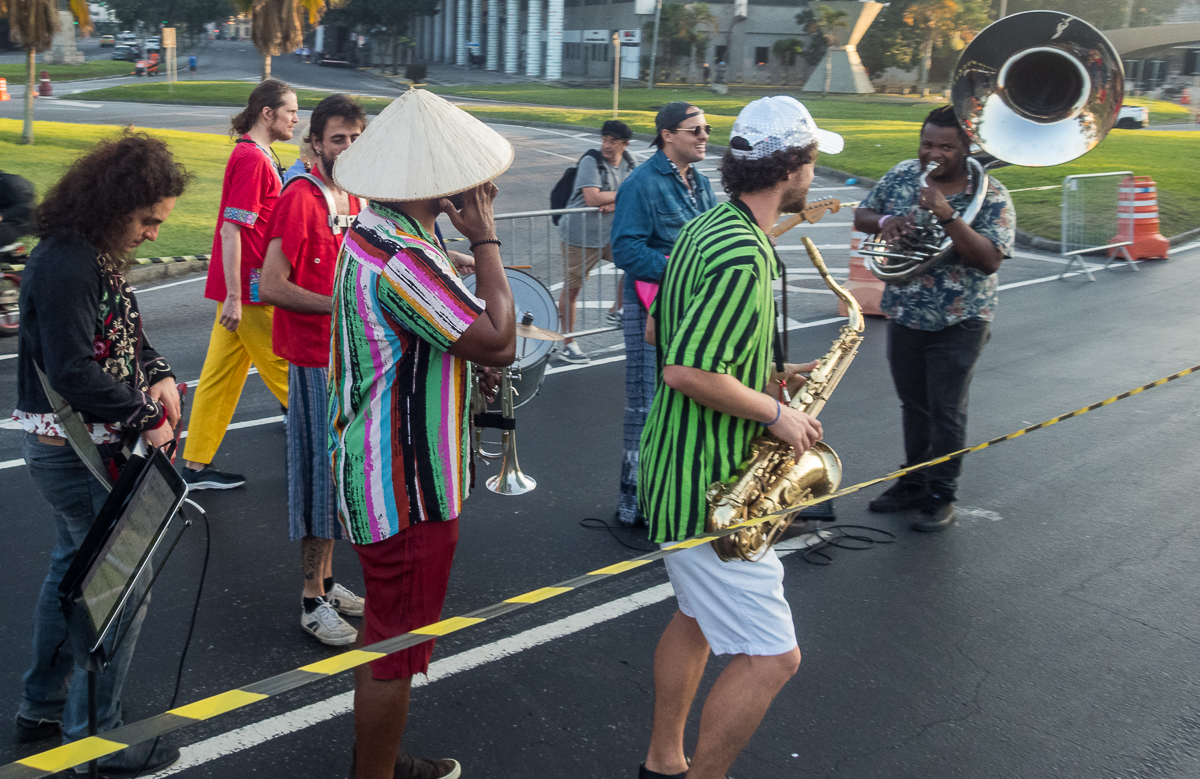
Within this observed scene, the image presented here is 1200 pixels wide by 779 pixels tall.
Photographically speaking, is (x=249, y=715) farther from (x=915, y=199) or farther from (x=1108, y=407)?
(x=1108, y=407)

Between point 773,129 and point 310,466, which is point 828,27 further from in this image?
point 773,129

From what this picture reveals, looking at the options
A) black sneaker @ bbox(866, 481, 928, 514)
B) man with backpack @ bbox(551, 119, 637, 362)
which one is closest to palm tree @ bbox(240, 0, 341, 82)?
man with backpack @ bbox(551, 119, 637, 362)

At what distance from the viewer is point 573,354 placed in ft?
29.1

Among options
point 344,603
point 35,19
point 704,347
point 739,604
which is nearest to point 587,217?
point 344,603

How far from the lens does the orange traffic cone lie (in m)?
14.0

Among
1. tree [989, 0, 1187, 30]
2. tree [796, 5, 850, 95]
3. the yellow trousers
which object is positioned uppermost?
tree [989, 0, 1187, 30]

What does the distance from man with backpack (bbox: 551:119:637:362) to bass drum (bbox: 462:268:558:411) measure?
10.1 ft

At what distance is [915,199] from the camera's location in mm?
5438

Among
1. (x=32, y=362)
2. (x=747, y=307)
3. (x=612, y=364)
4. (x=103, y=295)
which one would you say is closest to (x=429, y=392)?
(x=747, y=307)

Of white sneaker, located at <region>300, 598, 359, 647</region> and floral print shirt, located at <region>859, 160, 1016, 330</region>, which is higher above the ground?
floral print shirt, located at <region>859, 160, 1016, 330</region>

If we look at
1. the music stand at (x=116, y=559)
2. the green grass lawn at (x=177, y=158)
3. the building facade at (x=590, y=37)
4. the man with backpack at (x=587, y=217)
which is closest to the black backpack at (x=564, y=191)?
the man with backpack at (x=587, y=217)

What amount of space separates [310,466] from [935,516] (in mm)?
3308

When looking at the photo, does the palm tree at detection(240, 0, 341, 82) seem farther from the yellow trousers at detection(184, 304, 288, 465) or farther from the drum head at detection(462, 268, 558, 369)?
the drum head at detection(462, 268, 558, 369)

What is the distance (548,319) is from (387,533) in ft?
9.68
